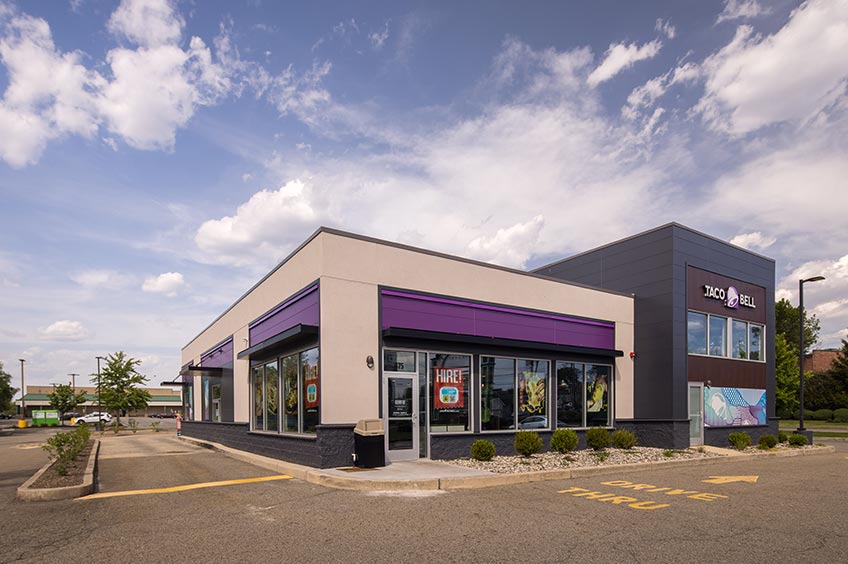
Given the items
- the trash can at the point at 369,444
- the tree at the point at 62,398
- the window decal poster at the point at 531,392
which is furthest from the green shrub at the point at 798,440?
the tree at the point at 62,398

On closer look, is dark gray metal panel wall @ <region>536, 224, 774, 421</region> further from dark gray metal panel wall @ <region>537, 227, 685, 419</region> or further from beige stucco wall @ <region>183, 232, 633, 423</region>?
beige stucco wall @ <region>183, 232, 633, 423</region>

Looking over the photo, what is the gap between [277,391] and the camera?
18.2m

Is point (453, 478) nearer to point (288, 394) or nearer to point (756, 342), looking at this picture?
point (288, 394)

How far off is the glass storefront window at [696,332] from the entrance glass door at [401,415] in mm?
11147

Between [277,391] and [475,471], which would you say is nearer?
[475,471]

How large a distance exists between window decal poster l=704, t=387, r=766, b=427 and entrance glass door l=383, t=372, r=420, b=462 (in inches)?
480

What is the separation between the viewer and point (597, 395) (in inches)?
794

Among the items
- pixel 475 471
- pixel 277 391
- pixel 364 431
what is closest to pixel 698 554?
pixel 475 471

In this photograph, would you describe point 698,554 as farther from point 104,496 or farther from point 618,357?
point 618,357

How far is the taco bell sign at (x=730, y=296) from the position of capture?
2195 centimetres

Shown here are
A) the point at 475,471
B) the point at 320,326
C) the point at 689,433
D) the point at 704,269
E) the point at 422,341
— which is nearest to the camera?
the point at 475,471

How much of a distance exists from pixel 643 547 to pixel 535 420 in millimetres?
10960

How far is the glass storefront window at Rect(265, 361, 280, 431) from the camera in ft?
60.1

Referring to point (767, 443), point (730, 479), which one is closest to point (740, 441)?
point (767, 443)
